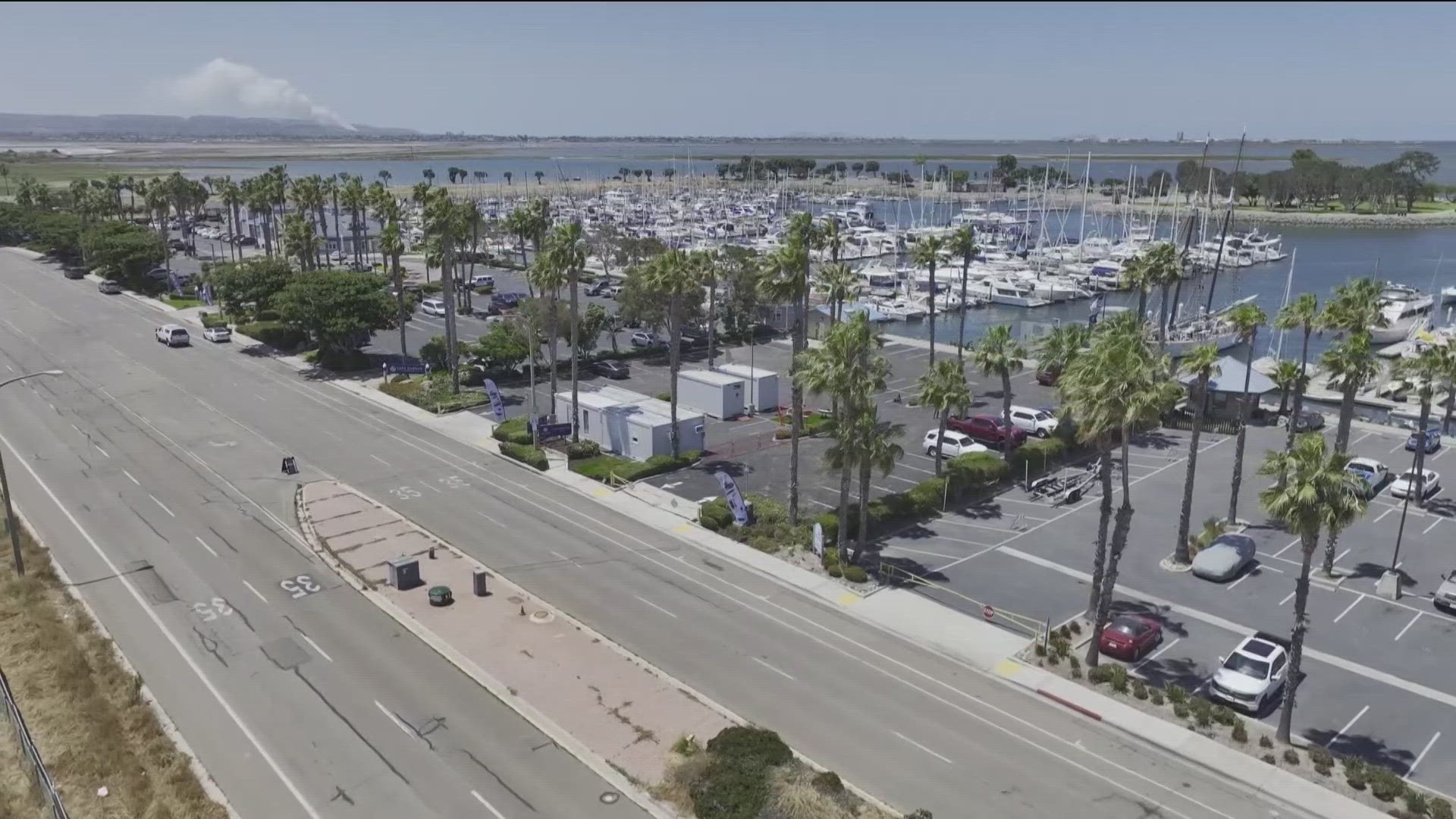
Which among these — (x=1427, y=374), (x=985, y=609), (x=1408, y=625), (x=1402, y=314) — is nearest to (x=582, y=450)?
(x=985, y=609)

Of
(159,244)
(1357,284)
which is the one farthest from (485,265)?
(1357,284)

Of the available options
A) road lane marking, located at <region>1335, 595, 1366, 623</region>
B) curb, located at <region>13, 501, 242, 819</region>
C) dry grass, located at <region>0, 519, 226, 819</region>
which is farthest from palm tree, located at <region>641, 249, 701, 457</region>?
road lane marking, located at <region>1335, 595, 1366, 623</region>

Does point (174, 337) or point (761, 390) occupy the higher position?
point (761, 390)

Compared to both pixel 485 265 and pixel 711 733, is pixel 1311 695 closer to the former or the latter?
pixel 711 733

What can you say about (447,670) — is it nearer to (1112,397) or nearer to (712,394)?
(1112,397)

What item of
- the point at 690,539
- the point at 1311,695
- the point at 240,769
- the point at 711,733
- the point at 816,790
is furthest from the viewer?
the point at 690,539

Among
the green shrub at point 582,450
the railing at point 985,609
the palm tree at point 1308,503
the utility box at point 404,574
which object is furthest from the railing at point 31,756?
the palm tree at point 1308,503
